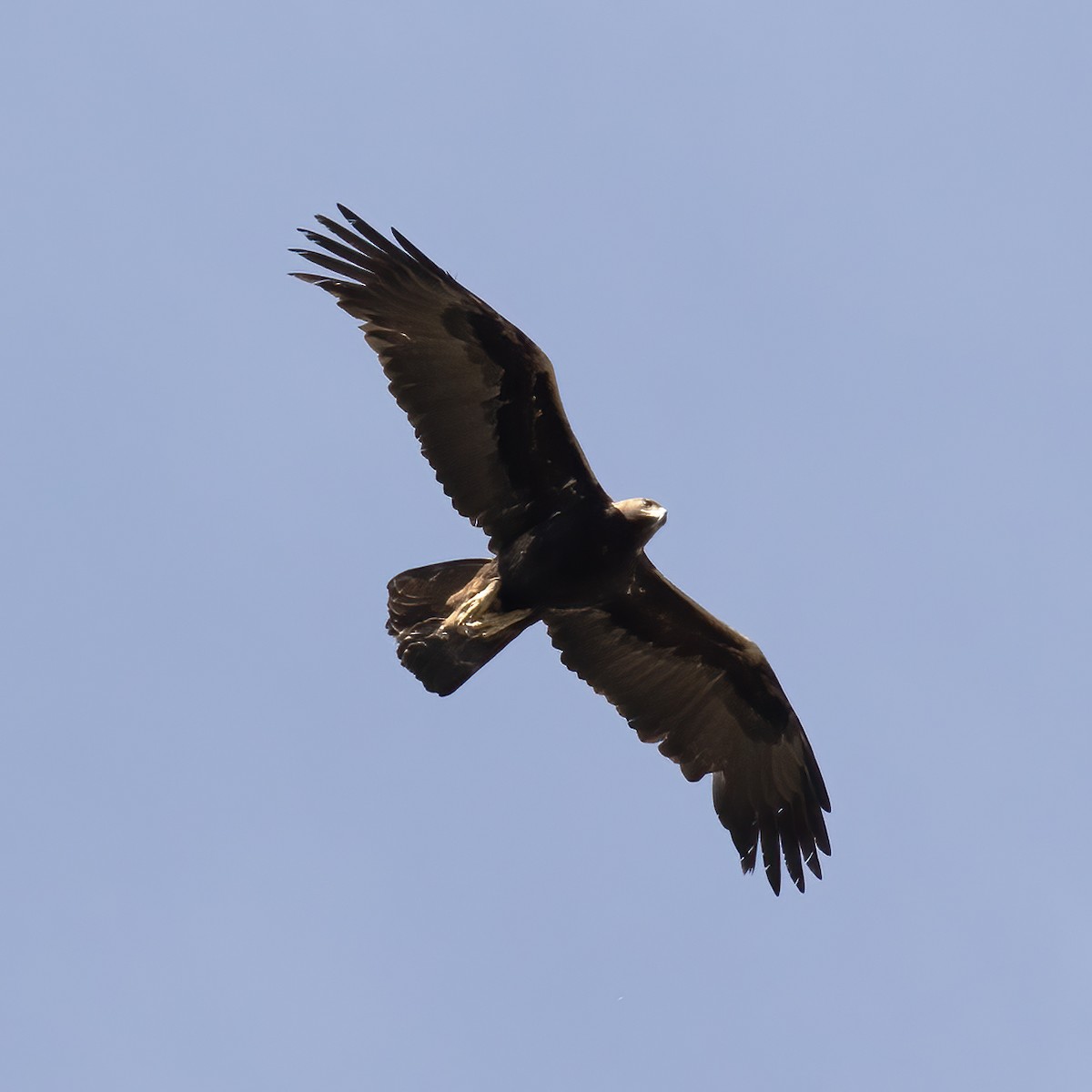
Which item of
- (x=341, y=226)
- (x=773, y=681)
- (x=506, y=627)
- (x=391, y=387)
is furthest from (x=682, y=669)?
(x=341, y=226)

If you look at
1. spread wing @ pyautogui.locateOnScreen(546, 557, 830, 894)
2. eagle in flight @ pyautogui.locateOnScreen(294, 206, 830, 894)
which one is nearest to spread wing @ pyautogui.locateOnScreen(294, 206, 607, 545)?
eagle in flight @ pyautogui.locateOnScreen(294, 206, 830, 894)

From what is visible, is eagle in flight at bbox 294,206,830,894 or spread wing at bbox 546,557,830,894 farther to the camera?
spread wing at bbox 546,557,830,894

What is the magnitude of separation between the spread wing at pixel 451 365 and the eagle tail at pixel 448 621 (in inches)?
Answer: 25.2

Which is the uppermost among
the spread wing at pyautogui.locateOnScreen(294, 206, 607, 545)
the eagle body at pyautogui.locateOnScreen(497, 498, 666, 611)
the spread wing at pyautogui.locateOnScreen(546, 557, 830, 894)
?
the spread wing at pyautogui.locateOnScreen(294, 206, 607, 545)

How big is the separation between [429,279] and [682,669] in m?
3.38

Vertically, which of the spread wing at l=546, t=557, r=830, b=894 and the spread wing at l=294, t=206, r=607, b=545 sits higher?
the spread wing at l=294, t=206, r=607, b=545

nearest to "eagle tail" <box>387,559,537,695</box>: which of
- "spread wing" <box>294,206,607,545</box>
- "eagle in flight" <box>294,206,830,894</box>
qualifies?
"eagle in flight" <box>294,206,830,894</box>

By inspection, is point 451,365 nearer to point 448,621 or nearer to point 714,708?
point 448,621

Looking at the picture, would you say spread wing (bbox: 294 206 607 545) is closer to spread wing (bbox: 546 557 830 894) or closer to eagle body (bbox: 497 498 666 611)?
eagle body (bbox: 497 498 666 611)

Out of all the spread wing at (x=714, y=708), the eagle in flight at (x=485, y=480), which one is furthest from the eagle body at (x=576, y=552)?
the spread wing at (x=714, y=708)

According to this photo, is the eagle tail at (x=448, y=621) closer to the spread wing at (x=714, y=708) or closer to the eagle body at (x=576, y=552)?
the eagle body at (x=576, y=552)

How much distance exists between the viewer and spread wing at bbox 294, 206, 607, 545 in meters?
11.1

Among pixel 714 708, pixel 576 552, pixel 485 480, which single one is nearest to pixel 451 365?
pixel 485 480

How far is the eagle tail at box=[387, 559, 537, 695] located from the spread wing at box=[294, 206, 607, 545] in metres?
0.64
